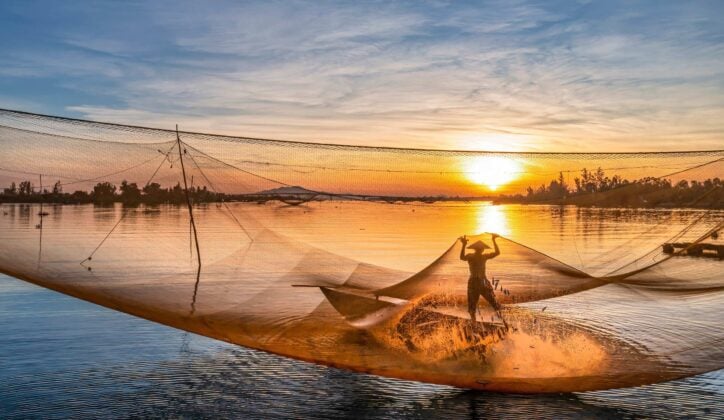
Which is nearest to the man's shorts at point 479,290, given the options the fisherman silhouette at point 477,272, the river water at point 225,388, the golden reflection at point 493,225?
the fisherman silhouette at point 477,272

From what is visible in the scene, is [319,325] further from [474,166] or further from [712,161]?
[712,161]

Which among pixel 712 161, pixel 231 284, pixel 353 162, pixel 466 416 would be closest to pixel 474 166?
pixel 353 162

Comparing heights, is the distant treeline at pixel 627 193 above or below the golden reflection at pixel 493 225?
above

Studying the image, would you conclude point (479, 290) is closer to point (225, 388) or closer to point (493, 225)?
point (225, 388)

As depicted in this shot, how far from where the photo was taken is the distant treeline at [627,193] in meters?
10.8

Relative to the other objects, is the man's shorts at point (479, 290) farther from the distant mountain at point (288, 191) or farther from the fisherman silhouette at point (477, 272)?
the distant mountain at point (288, 191)

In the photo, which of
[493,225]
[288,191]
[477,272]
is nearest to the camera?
[477,272]

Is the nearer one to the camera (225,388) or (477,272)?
(225,388)

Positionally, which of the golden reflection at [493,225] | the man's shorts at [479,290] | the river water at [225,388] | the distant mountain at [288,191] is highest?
the distant mountain at [288,191]

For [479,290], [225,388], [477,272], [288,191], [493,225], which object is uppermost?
[288,191]

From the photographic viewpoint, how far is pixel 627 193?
40.6ft

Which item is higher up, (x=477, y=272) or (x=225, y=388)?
(x=477, y=272)

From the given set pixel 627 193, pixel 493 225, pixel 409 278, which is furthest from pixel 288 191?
pixel 493 225

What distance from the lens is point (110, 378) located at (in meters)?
9.12
